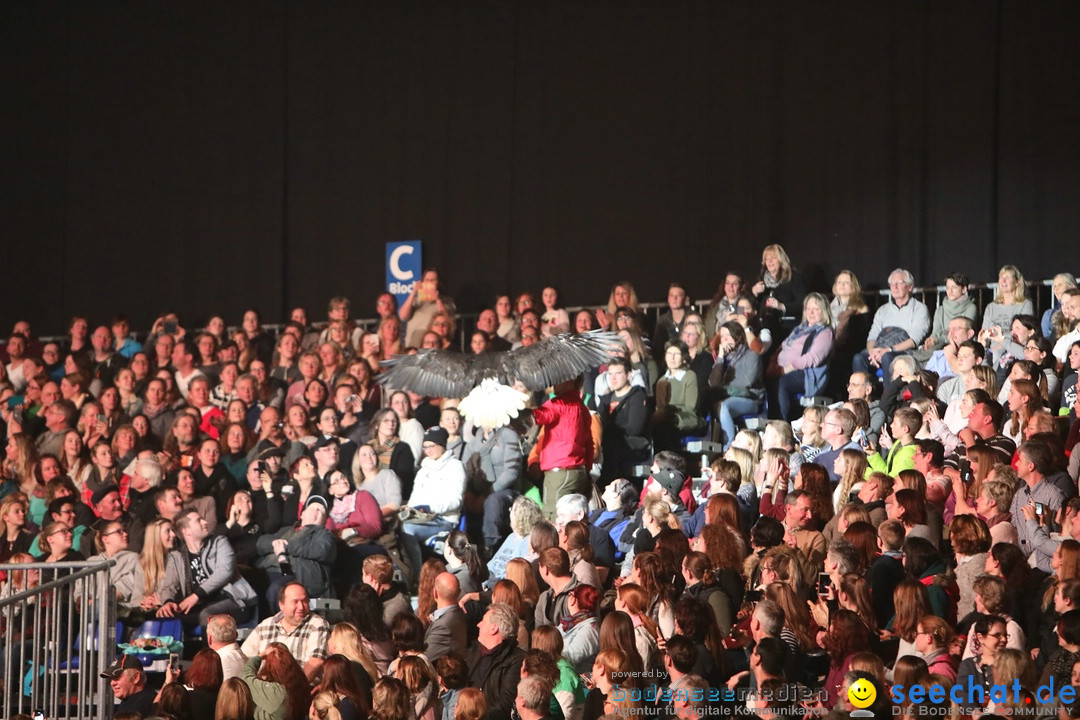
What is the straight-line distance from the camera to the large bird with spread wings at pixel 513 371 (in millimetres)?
9664

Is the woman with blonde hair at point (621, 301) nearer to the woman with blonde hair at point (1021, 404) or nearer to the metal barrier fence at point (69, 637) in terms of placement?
the woman with blonde hair at point (1021, 404)

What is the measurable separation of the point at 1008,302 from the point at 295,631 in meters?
5.28

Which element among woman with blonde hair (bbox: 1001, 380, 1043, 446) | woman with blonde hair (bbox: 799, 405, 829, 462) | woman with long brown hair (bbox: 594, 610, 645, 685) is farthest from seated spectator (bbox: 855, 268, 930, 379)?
woman with long brown hair (bbox: 594, 610, 645, 685)

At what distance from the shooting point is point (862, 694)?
570 cm

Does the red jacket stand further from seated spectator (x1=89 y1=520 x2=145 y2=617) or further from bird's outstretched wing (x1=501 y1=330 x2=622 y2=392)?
seated spectator (x1=89 y1=520 x2=145 y2=617)

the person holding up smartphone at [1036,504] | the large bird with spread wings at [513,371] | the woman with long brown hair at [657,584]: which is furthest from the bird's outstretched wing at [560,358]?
the person holding up smartphone at [1036,504]

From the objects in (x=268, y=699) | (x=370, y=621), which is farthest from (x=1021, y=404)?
(x=268, y=699)

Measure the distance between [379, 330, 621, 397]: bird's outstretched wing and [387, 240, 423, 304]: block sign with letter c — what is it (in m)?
5.07

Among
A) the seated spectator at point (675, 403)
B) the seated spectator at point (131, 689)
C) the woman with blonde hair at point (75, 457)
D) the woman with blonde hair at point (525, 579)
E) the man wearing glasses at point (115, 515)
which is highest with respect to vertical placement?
the seated spectator at point (675, 403)

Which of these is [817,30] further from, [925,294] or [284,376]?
[284,376]

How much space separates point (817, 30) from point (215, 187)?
6.90m

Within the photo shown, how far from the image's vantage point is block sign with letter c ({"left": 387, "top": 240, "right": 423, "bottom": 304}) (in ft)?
50.0

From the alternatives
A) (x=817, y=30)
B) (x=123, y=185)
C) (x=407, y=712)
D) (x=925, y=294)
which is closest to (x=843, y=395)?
(x=925, y=294)

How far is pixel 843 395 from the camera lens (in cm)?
1070
